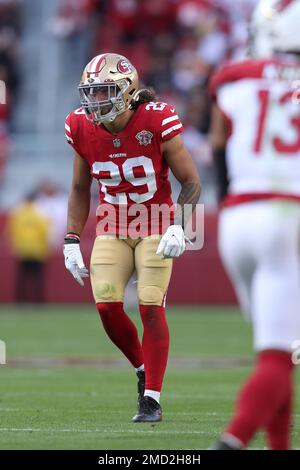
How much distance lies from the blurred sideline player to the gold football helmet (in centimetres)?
183

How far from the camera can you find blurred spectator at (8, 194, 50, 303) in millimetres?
15523

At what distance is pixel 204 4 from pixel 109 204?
11.3 meters

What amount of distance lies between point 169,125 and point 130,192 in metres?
0.41

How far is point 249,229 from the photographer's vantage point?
13.1 ft

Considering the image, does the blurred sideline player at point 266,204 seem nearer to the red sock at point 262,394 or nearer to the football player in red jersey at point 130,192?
the red sock at point 262,394

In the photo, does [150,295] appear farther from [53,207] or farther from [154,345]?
[53,207]

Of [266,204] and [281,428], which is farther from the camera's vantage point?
[281,428]

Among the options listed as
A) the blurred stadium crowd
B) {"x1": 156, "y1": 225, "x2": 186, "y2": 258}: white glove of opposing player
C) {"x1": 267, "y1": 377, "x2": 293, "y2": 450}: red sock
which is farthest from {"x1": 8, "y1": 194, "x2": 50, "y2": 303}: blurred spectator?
{"x1": 267, "y1": 377, "x2": 293, "y2": 450}: red sock

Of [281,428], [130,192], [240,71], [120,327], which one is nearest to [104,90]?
[130,192]

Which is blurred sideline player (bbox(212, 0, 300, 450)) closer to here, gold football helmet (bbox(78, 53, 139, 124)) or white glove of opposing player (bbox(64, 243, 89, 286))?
gold football helmet (bbox(78, 53, 139, 124))

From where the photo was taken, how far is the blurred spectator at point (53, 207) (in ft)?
51.2

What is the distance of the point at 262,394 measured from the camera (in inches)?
156
